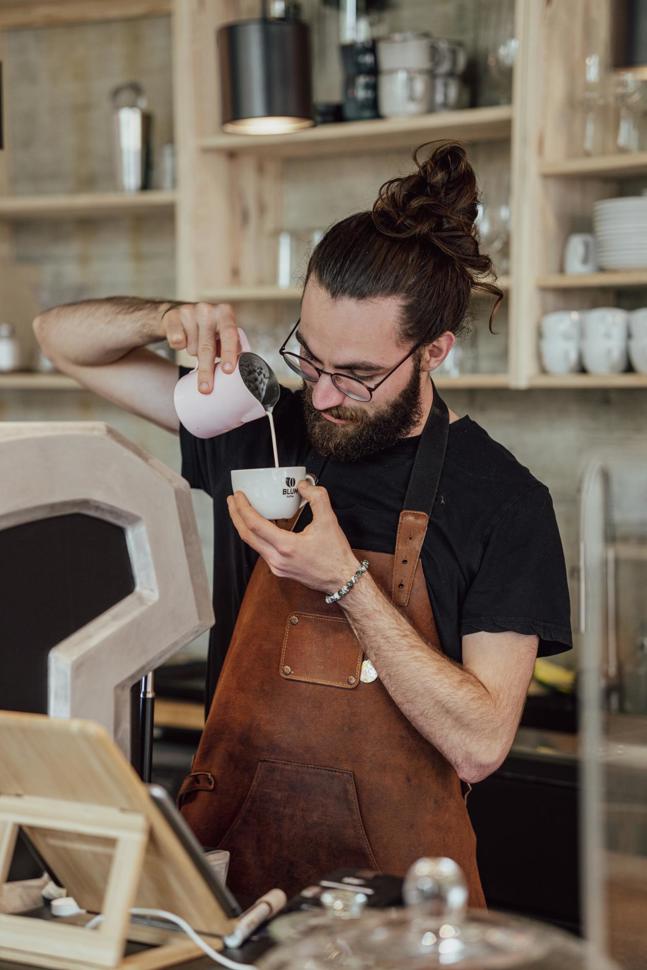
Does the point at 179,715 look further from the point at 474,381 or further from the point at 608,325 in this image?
the point at 608,325

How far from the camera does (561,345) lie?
2723 millimetres

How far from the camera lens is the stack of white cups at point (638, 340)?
2.65m

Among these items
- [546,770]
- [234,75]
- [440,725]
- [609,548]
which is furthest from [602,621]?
[234,75]

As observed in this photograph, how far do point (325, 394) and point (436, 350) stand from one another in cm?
22

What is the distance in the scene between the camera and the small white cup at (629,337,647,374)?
2.65 m

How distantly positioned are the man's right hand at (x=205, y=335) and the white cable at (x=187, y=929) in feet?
2.46

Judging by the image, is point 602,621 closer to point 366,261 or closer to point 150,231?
point 366,261

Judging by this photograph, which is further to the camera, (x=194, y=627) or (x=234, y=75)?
(x=234, y=75)

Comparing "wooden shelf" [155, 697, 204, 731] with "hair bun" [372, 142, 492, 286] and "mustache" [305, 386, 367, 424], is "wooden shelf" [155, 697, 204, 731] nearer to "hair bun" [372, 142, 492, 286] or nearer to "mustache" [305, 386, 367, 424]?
"mustache" [305, 386, 367, 424]

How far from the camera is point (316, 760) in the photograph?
1.66 metres

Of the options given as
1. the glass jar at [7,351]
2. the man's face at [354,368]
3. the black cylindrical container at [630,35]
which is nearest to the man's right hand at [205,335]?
the man's face at [354,368]

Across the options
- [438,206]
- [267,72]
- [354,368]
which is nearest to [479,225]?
[267,72]

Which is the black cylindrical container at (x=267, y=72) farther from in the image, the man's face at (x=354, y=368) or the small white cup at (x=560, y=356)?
the man's face at (x=354, y=368)

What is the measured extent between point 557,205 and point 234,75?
0.79 m
